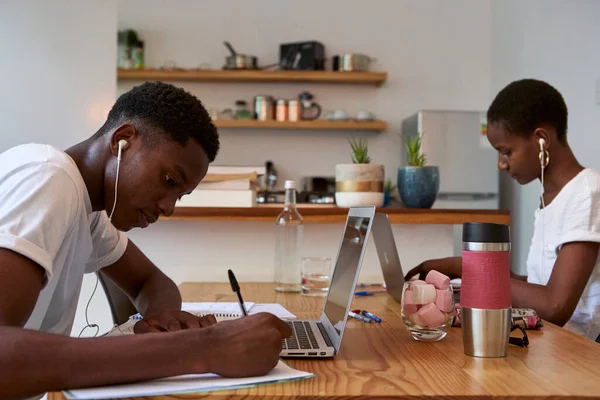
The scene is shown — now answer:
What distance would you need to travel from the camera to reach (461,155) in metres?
4.24

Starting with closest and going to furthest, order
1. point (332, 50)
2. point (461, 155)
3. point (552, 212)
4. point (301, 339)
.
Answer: point (301, 339), point (552, 212), point (461, 155), point (332, 50)

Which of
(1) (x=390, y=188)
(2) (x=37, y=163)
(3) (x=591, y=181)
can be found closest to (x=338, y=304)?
(2) (x=37, y=163)

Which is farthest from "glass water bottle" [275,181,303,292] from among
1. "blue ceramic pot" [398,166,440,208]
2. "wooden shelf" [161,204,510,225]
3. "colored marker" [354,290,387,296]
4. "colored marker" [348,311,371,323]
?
"colored marker" [348,311,371,323]

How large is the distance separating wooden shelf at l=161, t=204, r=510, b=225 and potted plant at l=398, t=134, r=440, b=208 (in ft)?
0.23

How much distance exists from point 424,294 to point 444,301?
0.04m

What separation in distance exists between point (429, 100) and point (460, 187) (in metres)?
0.88

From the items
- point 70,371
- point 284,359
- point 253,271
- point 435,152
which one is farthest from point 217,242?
point 435,152

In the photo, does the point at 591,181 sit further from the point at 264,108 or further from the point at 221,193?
the point at 264,108

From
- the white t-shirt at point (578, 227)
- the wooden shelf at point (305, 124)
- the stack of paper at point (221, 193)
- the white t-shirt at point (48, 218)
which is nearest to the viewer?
the white t-shirt at point (48, 218)

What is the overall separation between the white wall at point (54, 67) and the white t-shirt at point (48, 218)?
8.47 feet

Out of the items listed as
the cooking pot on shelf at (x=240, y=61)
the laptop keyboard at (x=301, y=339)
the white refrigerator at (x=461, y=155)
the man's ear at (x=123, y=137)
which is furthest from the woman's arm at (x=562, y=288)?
the cooking pot on shelf at (x=240, y=61)

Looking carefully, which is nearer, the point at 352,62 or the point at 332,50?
the point at 352,62

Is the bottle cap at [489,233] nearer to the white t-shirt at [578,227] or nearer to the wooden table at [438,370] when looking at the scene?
the wooden table at [438,370]

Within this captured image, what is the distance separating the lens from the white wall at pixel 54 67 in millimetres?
3674
